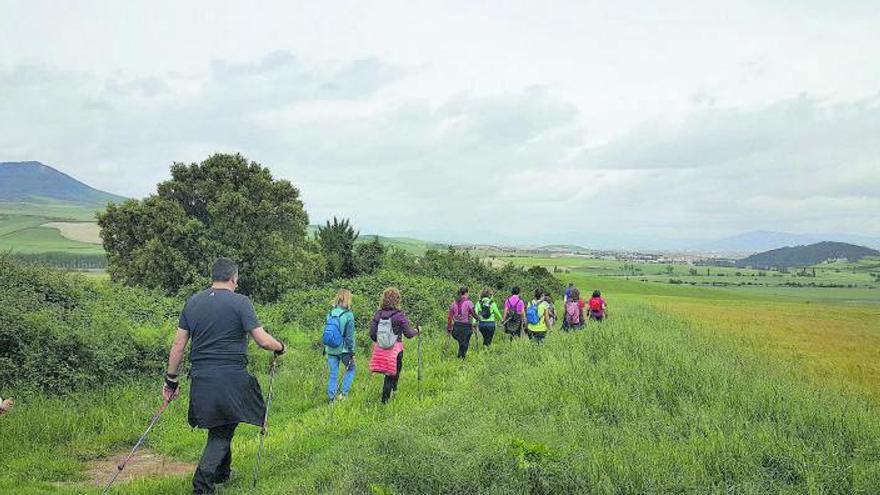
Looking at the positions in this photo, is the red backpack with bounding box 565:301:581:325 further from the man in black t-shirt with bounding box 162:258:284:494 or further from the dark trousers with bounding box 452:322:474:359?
the man in black t-shirt with bounding box 162:258:284:494

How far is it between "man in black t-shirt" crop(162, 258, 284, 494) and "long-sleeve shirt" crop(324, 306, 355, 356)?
4233 mm

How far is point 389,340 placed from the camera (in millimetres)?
10414

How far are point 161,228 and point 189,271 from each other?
4.00m

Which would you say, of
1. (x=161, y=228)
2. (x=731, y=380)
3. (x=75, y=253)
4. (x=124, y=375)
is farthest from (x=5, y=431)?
(x=75, y=253)

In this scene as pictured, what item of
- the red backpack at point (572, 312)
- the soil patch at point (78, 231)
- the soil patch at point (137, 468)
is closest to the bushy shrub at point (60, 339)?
the soil patch at point (137, 468)

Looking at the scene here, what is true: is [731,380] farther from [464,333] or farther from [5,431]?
[5,431]

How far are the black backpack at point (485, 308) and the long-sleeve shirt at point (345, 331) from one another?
6.39m

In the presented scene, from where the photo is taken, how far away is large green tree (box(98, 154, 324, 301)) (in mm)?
33062

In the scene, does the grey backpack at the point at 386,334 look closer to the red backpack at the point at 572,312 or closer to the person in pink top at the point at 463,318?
the person in pink top at the point at 463,318

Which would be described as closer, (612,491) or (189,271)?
(612,491)

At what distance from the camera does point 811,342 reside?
88.7 ft

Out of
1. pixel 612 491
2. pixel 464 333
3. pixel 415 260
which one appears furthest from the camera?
pixel 415 260

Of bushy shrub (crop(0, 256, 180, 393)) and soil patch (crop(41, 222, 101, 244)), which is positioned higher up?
soil patch (crop(41, 222, 101, 244))

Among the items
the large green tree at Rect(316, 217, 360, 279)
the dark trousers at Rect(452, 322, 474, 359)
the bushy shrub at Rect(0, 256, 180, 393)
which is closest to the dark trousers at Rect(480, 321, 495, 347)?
Answer: the dark trousers at Rect(452, 322, 474, 359)
